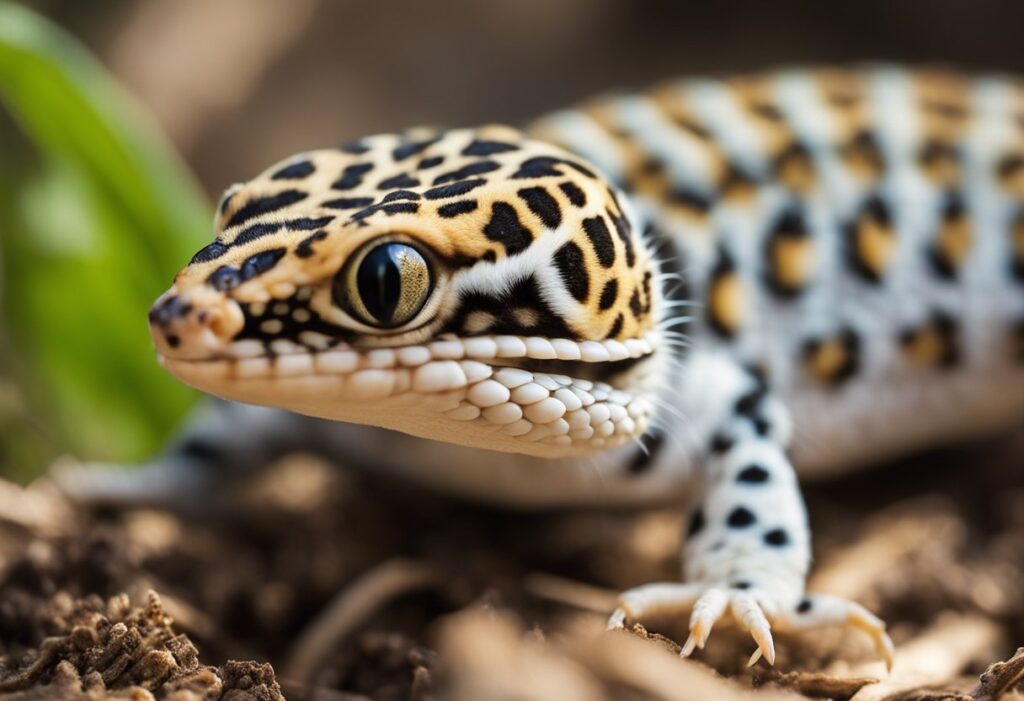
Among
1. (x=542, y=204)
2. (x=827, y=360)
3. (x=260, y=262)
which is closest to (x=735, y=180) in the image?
(x=827, y=360)

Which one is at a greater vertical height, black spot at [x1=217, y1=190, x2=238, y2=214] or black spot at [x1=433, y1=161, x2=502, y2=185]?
black spot at [x1=433, y1=161, x2=502, y2=185]

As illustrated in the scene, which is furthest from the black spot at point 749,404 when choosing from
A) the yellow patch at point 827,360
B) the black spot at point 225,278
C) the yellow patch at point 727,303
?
the black spot at point 225,278

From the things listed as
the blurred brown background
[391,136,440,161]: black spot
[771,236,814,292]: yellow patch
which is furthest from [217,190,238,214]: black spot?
the blurred brown background

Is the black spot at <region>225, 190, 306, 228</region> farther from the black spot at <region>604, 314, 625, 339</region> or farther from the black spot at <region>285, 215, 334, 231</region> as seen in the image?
the black spot at <region>604, 314, 625, 339</region>

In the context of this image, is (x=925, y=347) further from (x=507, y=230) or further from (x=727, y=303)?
(x=507, y=230)

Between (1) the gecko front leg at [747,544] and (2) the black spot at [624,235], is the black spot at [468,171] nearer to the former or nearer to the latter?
(2) the black spot at [624,235]

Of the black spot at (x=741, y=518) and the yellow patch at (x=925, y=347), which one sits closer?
the black spot at (x=741, y=518)

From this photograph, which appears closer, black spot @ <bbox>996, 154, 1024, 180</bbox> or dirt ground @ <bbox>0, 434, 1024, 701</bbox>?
dirt ground @ <bbox>0, 434, 1024, 701</bbox>
